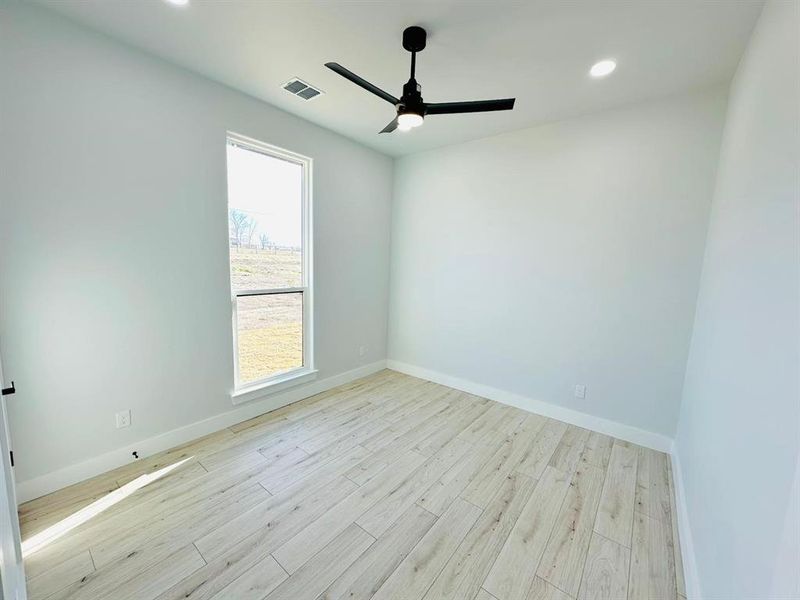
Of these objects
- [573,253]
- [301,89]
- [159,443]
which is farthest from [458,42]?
[159,443]

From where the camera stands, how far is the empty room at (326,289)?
1373mm

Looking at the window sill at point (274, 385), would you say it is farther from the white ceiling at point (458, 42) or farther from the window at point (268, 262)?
the white ceiling at point (458, 42)

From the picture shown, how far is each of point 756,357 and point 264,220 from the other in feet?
10.5

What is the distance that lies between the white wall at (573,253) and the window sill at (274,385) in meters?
1.48

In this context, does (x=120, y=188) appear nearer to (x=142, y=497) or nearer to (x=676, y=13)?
(x=142, y=497)

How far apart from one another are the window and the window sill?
0.6 inches

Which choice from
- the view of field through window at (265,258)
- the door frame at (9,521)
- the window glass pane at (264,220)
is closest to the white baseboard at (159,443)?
the view of field through window at (265,258)

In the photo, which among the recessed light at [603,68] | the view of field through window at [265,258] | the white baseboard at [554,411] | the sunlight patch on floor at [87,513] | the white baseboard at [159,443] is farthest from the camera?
the view of field through window at [265,258]

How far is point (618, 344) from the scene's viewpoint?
265 cm

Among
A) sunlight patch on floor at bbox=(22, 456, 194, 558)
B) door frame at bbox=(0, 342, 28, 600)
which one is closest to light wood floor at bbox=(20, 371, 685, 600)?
sunlight patch on floor at bbox=(22, 456, 194, 558)

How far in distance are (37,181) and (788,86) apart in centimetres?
349

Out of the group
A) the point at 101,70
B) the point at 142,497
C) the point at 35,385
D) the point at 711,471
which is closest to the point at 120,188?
the point at 101,70

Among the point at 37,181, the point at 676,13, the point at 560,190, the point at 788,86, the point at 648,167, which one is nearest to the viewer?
the point at 788,86

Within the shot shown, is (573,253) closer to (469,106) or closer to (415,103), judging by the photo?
(469,106)
